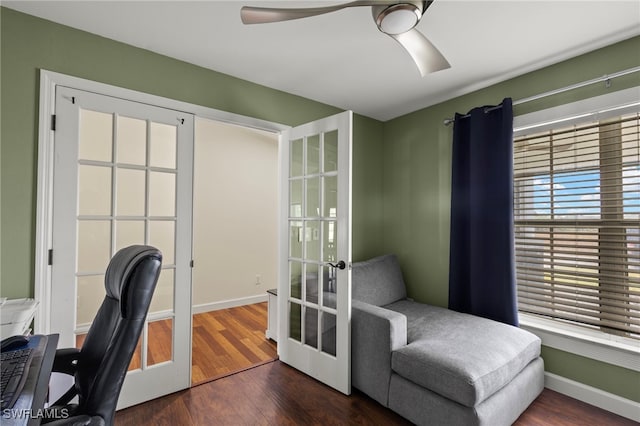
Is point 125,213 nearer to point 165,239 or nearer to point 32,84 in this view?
point 165,239

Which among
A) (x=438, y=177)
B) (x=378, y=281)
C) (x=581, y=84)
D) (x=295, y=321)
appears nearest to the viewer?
(x=581, y=84)

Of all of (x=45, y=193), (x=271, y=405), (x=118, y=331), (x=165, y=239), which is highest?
(x=45, y=193)

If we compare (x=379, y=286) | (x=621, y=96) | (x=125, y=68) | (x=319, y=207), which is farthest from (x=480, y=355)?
(x=125, y=68)

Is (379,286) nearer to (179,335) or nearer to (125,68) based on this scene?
(179,335)

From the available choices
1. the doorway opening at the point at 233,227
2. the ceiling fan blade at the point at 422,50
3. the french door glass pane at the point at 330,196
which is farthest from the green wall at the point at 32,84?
the ceiling fan blade at the point at 422,50

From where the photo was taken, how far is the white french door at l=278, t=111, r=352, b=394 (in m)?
2.23

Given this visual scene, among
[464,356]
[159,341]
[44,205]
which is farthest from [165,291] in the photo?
[464,356]

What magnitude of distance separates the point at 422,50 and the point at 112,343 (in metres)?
1.99

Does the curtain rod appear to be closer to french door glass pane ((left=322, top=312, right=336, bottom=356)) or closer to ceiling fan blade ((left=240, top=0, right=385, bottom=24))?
ceiling fan blade ((left=240, top=0, right=385, bottom=24))

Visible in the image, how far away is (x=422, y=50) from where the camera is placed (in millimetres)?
1694

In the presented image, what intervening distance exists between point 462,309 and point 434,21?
2.31 metres

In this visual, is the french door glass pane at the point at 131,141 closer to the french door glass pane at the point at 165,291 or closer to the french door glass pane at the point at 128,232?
the french door glass pane at the point at 128,232

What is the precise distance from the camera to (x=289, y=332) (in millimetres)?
2697

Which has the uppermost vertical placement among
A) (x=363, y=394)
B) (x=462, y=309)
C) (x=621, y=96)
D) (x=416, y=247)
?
(x=621, y=96)
